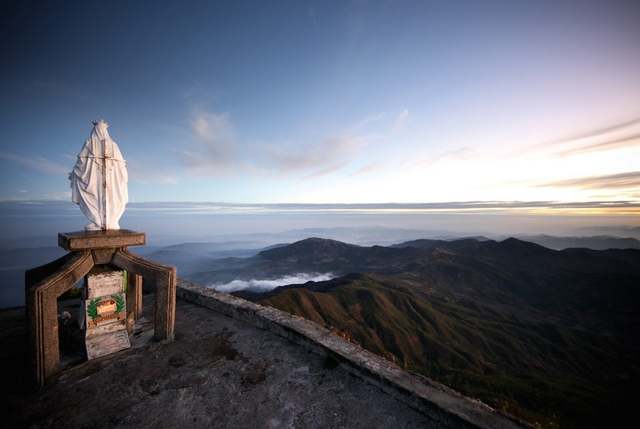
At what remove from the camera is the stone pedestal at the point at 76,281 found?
13.6 feet

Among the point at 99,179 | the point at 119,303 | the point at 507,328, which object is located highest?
the point at 99,179

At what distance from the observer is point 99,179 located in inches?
205

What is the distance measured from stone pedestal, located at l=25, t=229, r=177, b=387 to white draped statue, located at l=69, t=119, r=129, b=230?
0.41 meters

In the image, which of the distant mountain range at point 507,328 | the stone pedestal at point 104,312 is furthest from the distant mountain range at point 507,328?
the stone pedestal at point 104,312

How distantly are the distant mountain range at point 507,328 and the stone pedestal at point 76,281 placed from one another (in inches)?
915

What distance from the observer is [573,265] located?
582 feet

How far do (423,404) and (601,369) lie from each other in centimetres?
12705

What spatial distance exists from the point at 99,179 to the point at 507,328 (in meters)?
122

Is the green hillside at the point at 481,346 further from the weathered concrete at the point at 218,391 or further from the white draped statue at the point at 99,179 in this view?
the white draped statue at the point at 99,179

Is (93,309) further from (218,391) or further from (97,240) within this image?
(218,391)

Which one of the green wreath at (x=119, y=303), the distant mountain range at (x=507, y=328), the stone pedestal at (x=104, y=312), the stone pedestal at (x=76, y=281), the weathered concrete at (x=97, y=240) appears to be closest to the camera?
the stone pedestal at (x=76, y=281)

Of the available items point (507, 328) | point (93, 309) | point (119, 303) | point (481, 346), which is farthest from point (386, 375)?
point (507, 328)

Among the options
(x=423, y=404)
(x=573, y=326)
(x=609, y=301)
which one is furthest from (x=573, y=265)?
(x=423, y=404)

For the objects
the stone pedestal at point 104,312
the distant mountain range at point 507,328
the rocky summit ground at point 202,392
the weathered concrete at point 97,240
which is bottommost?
the distant mountain range at point 507,328
